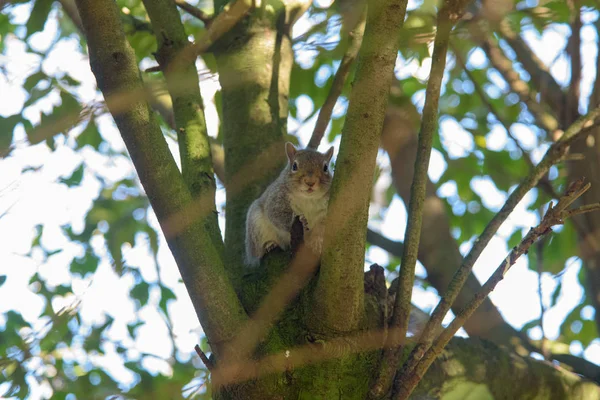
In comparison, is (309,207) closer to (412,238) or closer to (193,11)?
(193,11)

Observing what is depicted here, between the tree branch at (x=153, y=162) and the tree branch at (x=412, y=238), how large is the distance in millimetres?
601

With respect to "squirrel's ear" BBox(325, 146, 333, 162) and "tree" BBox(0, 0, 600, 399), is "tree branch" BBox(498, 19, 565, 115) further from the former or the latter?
"squirrel's ear" BBox(325, 146, 333, 162)

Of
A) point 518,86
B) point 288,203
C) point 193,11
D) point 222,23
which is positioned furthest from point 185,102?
point 518,86

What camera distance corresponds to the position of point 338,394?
2.53 meters

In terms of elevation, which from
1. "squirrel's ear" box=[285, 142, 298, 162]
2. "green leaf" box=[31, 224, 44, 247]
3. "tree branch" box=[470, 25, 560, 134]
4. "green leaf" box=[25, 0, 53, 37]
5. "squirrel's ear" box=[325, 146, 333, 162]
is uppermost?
"tree branch" box=[470, 25, 560, 134]

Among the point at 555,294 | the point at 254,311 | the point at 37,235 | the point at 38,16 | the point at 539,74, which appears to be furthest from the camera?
the point at 37,235

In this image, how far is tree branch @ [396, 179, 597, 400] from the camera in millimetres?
2389

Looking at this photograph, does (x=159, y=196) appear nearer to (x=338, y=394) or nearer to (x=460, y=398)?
(x=338, y=394)

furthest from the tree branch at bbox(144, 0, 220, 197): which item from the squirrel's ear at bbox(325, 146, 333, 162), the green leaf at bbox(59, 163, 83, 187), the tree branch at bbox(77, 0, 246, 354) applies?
the green leaf at bbox(59, 163, 83, 187)

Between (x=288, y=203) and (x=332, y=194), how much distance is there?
1.77 metres

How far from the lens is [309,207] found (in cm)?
424

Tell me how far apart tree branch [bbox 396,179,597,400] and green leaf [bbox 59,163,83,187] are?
9.75 feet

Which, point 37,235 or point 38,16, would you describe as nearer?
point 38,16

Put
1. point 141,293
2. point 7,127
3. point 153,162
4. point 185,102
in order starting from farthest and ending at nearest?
1. point 141,293
2. point 7,127
3. point 185,102
4. point 153,162
